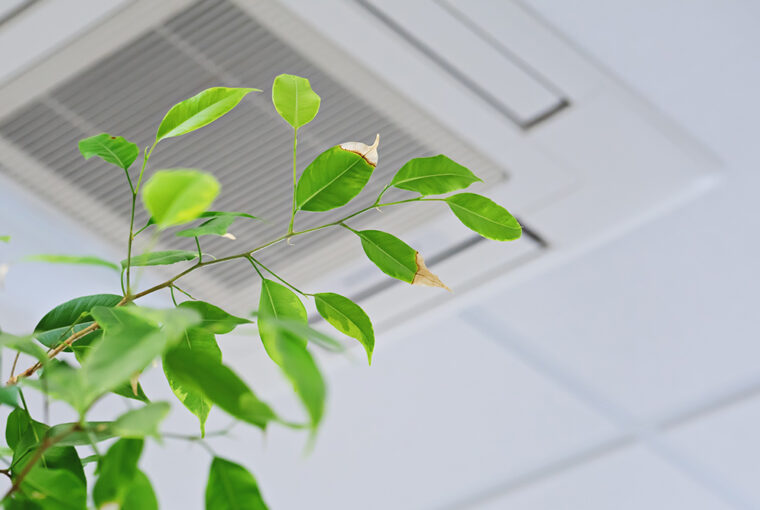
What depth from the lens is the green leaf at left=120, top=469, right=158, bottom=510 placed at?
0.26m

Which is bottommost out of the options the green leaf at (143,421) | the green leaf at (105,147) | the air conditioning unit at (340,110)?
the green leaf at (143,421)

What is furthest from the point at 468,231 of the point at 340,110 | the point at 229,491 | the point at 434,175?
the point at 229,491

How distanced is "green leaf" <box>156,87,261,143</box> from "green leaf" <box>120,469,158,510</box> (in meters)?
0.15

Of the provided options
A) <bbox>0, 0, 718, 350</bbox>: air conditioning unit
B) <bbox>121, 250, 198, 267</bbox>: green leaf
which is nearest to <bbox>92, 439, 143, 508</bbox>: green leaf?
<bbox>121, 250, 198, 267</bbox>: green leaf

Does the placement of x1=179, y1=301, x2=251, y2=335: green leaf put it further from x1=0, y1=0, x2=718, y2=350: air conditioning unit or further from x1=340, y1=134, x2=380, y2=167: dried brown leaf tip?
x1=0, y1=0, x2=718, y2=350: air conditioning unit

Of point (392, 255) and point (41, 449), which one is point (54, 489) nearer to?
point (41, 449)

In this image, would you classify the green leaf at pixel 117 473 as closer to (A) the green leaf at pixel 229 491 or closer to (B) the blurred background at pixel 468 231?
(A) the green leaf at pixel 229 491

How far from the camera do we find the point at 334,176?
0.36 meters

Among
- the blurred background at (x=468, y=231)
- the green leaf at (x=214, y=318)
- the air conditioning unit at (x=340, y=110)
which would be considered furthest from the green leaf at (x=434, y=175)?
the air conditioning unit at (x=340, y=110)

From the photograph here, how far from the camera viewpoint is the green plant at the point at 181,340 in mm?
201

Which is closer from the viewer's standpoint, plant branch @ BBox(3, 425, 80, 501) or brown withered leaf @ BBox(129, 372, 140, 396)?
plant branch @ BBox(3, 425, 80, 501)

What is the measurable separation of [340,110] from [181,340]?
1.82 ft

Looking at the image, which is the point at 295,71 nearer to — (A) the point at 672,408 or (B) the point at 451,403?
(B) the point at 451,403

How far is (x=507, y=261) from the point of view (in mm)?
1062
